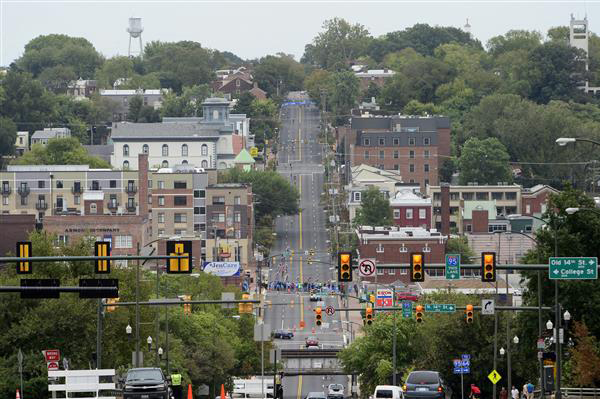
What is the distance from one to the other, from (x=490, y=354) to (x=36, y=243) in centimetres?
2323

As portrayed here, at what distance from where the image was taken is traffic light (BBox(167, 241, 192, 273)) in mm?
64125

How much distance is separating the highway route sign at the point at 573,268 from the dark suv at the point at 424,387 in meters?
8.24

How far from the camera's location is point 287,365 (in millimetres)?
157875

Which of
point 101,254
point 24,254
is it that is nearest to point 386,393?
point 101,254

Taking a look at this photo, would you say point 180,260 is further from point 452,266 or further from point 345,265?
point 452,266

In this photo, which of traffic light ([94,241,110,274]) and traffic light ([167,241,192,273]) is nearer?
traffic light ([167,241,192,273])

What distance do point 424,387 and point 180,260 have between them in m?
11.7

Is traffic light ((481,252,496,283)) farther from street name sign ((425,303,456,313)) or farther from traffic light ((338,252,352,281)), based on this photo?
street name sign ((425,303,456,313))

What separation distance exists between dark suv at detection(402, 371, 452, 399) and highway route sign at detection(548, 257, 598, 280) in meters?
8.24

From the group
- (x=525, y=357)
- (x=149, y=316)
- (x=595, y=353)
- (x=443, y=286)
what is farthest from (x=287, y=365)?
(x=595, y=353)

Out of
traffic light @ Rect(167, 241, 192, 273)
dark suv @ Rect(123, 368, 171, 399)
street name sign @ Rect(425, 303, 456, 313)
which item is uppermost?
traffic light @ Rect(167, 241, 192, 273)

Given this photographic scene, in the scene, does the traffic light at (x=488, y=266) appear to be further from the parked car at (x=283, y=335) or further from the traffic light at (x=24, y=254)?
the parked car at (x=283, y=335)

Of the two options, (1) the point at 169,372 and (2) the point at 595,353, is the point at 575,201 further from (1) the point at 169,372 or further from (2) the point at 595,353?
(1) the point at 169,372

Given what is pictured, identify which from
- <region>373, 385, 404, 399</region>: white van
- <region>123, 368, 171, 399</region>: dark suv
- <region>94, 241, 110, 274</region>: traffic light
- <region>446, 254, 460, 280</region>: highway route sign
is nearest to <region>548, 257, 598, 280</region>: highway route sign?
<region>446, 254, 460, 280</region>: highway route sign
